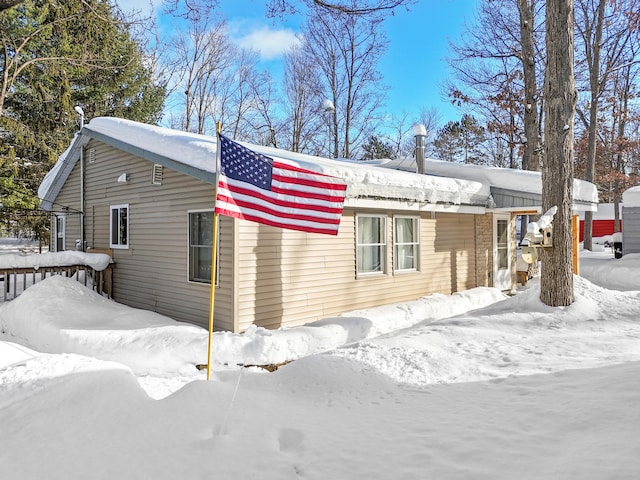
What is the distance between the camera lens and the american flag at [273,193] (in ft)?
15.0

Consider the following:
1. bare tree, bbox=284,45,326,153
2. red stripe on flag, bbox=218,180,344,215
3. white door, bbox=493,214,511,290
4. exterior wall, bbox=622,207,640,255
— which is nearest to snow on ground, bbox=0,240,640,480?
red stripe on flag, bbox=218,180,344,215

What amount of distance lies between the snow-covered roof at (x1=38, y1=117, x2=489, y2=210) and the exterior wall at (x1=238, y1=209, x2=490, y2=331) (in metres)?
0.63

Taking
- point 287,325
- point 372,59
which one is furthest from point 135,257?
point 372,59

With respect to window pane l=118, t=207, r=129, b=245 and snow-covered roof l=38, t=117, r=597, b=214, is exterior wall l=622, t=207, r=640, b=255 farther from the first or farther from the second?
window pane l=118, t=207, r=129, b=245

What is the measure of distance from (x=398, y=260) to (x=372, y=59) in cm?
1696

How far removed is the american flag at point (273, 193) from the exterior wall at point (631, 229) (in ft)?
45.9

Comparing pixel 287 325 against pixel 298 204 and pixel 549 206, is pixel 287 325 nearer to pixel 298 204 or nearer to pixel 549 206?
pixel 298 204

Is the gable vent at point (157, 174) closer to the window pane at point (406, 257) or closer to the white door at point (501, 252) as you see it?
the window pane at point (406, 257)

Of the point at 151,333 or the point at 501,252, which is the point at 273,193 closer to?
the point at 151,333

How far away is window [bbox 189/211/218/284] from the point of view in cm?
723

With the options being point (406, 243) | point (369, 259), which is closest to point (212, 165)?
point (369, 259)

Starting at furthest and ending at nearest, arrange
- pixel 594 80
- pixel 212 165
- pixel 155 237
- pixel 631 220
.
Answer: pixel 594 80, pixel 631 220, pixel 155 237, pixel 212 165

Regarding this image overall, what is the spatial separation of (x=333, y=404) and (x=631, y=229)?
1576cm

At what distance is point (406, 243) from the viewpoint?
9.49m
